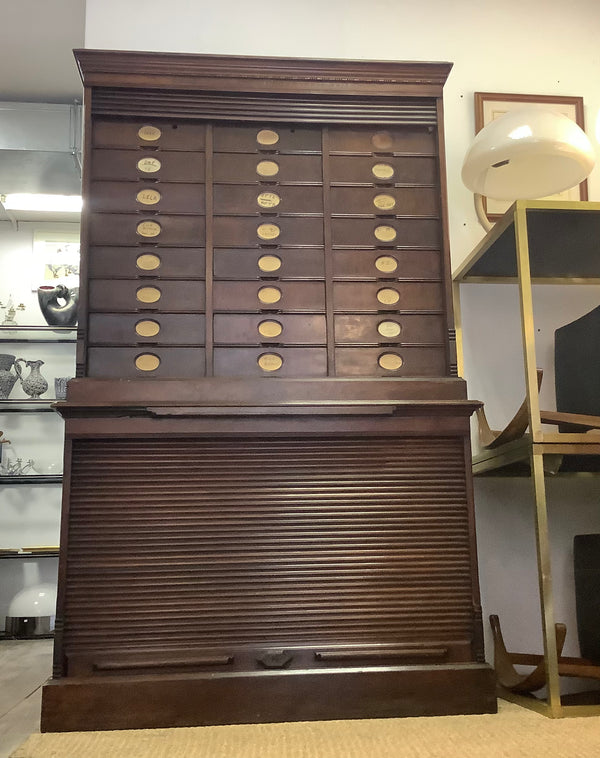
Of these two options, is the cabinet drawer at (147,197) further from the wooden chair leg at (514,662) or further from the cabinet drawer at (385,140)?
the wooden chair leg at (514,662)

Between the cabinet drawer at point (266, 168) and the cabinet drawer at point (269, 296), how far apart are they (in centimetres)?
29

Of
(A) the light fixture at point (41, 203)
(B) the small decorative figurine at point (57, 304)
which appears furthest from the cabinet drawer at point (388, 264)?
(A) the light fixture at point (41, 203)

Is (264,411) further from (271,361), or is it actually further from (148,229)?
(148,229)

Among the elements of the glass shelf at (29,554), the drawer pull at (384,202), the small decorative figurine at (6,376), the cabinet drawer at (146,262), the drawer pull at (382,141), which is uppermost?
the drawer pull at (382,141)

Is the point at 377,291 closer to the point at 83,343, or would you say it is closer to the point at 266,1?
the point at 83,343

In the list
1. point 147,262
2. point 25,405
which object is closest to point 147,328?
point 147,262

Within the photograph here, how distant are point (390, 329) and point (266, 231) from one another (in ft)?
1.33

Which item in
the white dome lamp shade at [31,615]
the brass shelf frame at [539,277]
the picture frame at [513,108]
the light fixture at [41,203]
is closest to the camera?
the brass shelf frame at [539,277]

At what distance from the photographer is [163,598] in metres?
1.65

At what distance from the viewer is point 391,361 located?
1881mm

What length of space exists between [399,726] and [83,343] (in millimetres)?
1107

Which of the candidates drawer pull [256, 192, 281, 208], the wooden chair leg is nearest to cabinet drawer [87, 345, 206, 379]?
drawer pull [256, 192, 281, 208]

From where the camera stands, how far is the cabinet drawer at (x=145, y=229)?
1867mm

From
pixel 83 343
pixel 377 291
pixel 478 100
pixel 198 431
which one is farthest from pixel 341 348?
pixel 478 100
